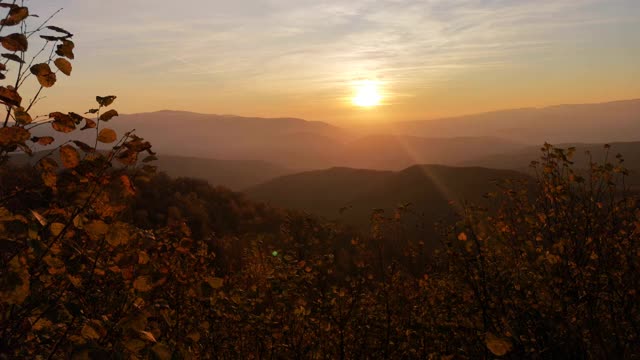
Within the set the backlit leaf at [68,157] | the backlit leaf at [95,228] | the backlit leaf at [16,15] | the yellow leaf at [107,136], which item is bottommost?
the backlit leaf at [95,228]

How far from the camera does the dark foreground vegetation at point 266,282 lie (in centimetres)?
237

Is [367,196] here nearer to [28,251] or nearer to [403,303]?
[403,303]

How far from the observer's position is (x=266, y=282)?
228 inches

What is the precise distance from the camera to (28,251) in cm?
263

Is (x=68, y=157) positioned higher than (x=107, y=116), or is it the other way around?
(x=107, y=116)

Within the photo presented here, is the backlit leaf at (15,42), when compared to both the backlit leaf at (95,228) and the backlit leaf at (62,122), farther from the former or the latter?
the backlit leaf at (95,228)

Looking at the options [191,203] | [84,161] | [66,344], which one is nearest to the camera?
[84,161]

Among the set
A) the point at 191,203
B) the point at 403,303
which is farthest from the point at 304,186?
the point at 403,303

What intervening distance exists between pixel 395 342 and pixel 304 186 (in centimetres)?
9729

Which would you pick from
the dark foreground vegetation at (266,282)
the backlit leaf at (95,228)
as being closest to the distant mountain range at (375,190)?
the dark foreground vegetation at (266,282)

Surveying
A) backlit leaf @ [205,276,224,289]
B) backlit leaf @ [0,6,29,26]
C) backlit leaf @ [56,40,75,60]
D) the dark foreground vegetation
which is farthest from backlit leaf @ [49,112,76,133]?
backlit leaf @ [205,276,224,289]

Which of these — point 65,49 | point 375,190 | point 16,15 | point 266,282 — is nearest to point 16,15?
point 16,15

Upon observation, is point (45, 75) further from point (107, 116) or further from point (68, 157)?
point (68, 157)

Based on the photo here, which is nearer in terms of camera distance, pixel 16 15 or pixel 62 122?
pixel 16 15
